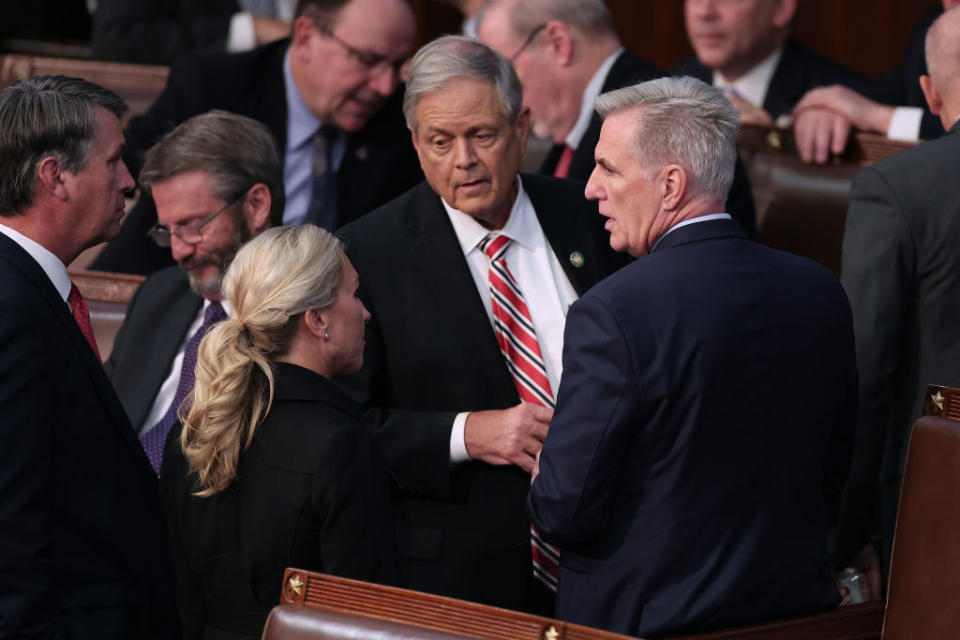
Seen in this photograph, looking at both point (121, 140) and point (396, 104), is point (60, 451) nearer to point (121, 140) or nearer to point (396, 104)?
point (121, 140)

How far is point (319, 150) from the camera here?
396 cm

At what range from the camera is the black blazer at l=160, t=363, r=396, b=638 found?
2141 millimetres

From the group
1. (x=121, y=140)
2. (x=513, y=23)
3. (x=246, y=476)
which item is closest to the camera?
(x=246, y=476)

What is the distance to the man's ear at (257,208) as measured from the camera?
3199 millimetres

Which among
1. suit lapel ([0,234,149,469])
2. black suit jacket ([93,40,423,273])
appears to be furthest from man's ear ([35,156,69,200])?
black suit jacket ([93,40,423,273])

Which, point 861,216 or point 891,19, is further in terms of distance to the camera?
point 891,19

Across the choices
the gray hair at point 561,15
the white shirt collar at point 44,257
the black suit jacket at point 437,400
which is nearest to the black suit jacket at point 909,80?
the gray hair at point 561,15

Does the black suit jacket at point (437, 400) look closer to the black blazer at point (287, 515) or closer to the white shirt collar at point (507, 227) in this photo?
the white shirt collar at point (507, 227)

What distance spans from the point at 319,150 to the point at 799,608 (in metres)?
2.32

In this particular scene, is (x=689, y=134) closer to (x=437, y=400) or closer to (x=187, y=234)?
(x=437, y=400)

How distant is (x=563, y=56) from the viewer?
12.6ft

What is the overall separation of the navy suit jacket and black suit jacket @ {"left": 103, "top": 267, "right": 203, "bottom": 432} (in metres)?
1.30

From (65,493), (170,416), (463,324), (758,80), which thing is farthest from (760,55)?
(65,493)

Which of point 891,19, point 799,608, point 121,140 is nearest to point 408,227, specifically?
point 121,140
